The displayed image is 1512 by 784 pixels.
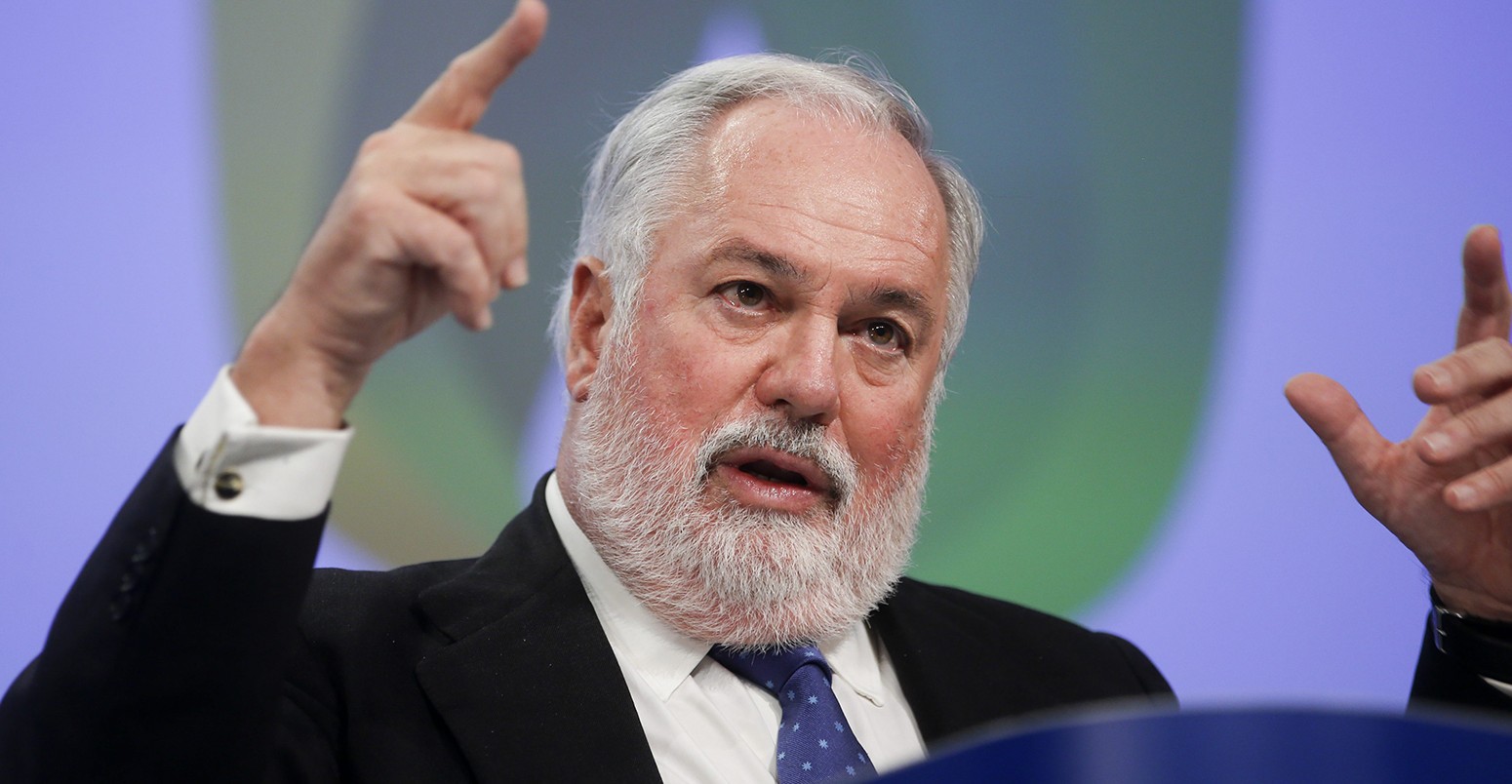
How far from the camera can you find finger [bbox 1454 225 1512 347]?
75.2 inches

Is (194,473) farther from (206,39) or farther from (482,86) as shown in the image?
(206,39)

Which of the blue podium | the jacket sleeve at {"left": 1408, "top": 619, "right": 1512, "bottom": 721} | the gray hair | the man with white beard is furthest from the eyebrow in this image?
the blue podium

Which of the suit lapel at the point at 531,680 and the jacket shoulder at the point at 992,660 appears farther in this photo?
the jacket shoulder at the point at 992,660

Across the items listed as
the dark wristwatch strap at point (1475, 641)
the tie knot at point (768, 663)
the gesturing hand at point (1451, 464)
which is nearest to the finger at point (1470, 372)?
the gesturing hand at point (1451, 464)

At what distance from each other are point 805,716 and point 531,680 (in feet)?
1.39

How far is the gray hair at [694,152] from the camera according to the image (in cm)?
218

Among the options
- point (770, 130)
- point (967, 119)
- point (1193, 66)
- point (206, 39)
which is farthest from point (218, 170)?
point (1193, 66)

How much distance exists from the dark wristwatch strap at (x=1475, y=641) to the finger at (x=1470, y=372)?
362 mm

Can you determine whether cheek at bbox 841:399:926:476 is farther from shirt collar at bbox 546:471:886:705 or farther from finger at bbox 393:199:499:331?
finger at bbox 393:199:499:331

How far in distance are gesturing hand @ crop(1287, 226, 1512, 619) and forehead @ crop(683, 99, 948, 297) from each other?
2.12 ft

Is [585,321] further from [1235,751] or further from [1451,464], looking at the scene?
[1235,751]

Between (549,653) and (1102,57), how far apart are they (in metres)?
1.89

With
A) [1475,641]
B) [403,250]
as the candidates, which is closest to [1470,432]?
[1475,641]

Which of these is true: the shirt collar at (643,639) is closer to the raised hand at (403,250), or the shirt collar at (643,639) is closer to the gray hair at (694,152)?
the gray hair at (694,152)
